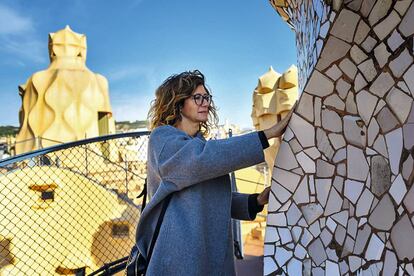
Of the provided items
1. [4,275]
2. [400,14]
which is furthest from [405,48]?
[4,275]

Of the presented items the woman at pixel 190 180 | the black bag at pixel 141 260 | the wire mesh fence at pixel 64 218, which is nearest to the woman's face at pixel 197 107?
the woman at pixel 190 180

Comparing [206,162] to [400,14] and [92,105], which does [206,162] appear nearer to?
[400,14]

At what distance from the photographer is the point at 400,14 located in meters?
0.83

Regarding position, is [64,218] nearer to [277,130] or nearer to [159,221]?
[159,221]

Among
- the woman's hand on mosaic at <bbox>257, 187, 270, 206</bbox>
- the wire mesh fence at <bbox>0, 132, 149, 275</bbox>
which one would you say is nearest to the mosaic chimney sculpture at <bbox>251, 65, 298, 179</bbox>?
the wire mesh fence at <bbox>0, 132, 149, 275</bbox>

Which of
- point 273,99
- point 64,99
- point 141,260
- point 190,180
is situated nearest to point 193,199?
point 190,180

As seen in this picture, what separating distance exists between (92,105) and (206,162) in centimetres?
1012

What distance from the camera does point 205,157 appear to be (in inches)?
37.2

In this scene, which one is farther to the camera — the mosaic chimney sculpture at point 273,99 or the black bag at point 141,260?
the mosaic chimney sculpture at point 273,99

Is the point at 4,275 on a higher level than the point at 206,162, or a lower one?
lower

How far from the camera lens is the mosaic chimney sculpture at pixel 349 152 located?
2.70 ft

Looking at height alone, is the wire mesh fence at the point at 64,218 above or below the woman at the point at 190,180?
below

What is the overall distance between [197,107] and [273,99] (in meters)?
5.77

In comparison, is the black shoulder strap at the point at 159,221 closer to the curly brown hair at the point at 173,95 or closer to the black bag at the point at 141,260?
the black bag at the point at 141,260
